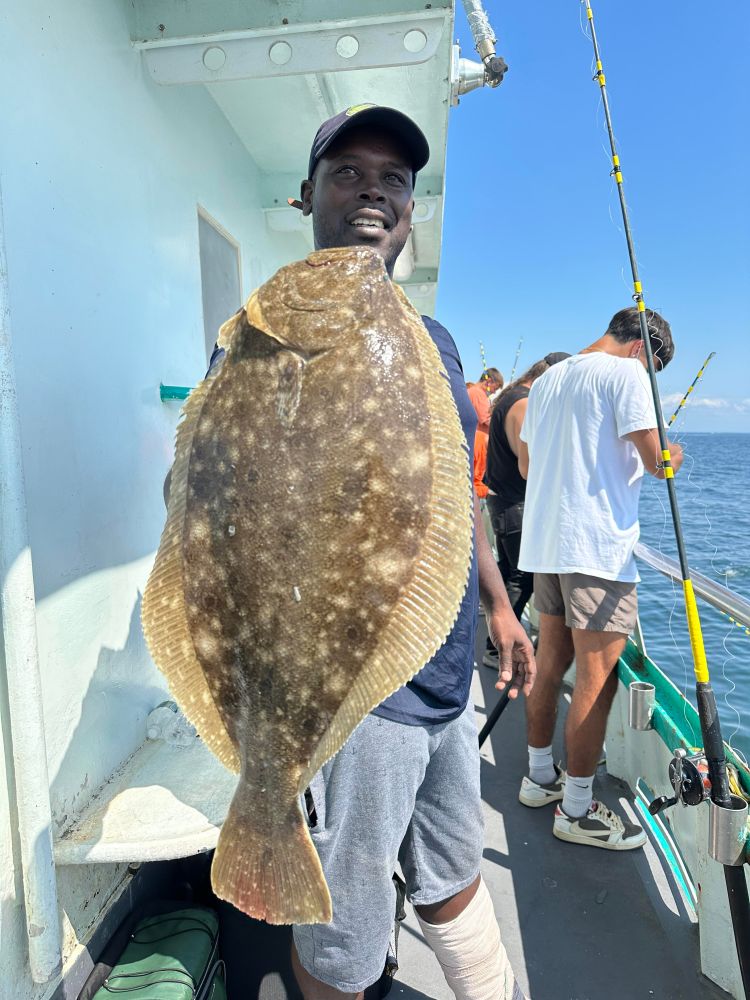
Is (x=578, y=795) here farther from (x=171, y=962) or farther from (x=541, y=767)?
(x=171, y=962)

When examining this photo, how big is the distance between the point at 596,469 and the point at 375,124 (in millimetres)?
1874

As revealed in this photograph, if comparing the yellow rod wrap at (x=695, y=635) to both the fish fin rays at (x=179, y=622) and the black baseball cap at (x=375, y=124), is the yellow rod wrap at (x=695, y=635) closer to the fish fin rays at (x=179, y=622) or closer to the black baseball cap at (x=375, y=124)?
the fish fin rays at (x=179, y=622)

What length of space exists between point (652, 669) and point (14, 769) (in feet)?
9.84

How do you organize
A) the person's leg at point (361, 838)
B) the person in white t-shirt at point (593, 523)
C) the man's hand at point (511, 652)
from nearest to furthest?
the person's leg at point (361, 838)
the man's hand at point (511, 652)
the person in white t-shirt at point (593, 523)

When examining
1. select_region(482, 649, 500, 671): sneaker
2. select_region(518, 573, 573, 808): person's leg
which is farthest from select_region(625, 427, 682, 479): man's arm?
select_region(482, 649, 500, 671): sneaker

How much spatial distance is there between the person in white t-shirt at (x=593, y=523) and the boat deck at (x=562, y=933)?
0.52ft

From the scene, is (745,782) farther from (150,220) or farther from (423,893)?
(150,220)

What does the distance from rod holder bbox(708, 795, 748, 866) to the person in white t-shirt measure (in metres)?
0.88

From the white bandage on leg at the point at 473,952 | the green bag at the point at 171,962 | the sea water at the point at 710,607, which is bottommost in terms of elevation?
the sea water at the point at 710,607

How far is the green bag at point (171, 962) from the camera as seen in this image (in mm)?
1910

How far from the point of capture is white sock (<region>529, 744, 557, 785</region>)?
328 cm

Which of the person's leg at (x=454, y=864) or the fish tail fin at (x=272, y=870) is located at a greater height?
the fish tail fin at (x=272, y=870)

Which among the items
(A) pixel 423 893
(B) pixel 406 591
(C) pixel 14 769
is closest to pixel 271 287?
(B) pixel 406 591

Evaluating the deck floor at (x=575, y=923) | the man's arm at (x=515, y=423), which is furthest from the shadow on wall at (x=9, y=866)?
the man's arm at (x=515, y=423)
